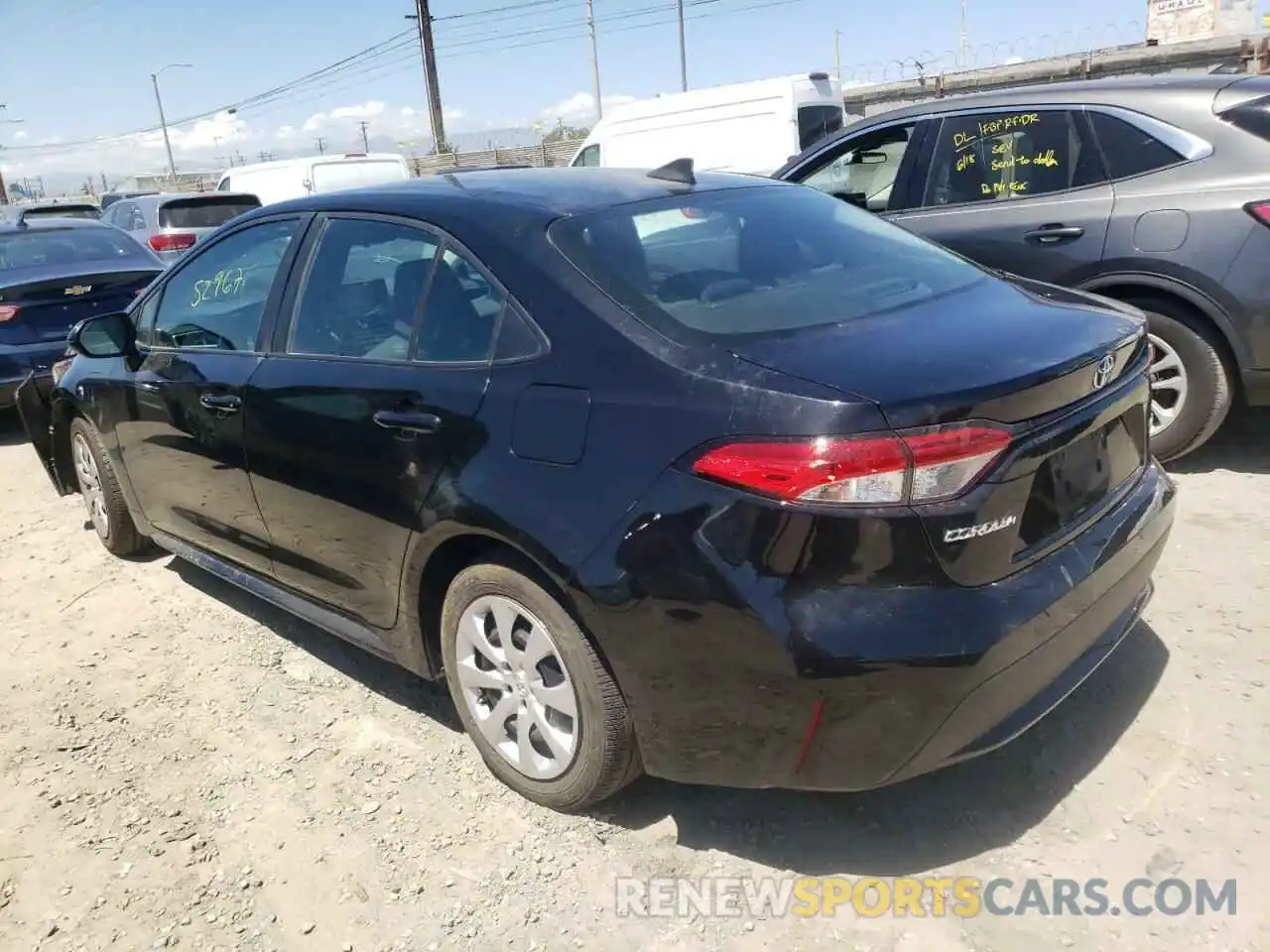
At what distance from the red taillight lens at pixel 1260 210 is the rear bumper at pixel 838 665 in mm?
2612

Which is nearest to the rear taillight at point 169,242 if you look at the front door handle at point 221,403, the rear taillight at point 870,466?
the front door handle at point 221,403

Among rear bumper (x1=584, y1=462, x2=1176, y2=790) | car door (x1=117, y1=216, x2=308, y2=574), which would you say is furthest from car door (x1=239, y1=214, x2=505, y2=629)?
rear bumper (x1=584, y1=462, x2=1176, y2=790)

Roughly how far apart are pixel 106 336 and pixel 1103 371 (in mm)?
3644

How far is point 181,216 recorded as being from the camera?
13672mm

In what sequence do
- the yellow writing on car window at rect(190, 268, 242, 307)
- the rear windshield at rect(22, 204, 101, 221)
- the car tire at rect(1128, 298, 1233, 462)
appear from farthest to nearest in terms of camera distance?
the rear windshield at rect(22, 204, 101, 221) < the car tire at rect(1128, 298, 1233, 462) < the yellow writing on car window at rect(190, 268, 242, 307)

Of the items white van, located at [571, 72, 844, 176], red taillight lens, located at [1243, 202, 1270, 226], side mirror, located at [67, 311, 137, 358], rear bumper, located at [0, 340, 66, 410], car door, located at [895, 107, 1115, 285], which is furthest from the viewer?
white van, located at [571, 72, 844, 176]

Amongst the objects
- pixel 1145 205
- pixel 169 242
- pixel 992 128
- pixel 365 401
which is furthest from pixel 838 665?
pixel 169 242

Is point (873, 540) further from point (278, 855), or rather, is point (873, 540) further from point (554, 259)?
point (278, 855)

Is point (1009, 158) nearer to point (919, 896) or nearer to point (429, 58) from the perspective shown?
point (919, 896)

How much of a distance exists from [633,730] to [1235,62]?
80.6ft

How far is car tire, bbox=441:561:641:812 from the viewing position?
238 centimetres

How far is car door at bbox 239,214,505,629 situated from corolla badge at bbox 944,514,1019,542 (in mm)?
1153

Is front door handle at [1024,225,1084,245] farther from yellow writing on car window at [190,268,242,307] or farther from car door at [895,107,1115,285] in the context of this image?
yellow writing on car window at [190,268,242,307]

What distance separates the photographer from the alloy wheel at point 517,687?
2504 millimetres
